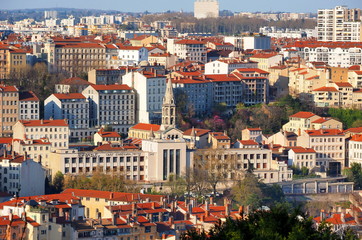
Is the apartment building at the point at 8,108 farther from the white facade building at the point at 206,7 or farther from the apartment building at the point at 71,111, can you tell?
the white facade building at the point at 206,7

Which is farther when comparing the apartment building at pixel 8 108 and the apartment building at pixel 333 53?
the apartment building at pixel 333 53

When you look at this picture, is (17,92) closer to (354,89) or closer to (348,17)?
(354,89)

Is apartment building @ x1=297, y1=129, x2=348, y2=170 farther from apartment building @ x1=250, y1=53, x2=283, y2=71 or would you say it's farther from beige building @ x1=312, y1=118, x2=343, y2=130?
apartment building @ x1=250, y1=53, x2=283, y2=71

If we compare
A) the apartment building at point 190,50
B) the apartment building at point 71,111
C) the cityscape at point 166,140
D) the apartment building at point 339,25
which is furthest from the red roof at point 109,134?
the apartment building at point 339,25

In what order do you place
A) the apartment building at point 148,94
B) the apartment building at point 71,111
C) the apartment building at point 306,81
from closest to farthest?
the apartment building at point 71,111
the apartment building at point 148,94
the apartment building at point 306,81

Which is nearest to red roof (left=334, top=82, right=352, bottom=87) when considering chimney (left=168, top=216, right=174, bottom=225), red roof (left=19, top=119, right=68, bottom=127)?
red roof (left=19, top=119, right=68, bottom=127)

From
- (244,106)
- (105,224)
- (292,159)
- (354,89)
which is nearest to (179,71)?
(244,106)

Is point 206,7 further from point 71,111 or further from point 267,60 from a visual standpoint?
point 71,111

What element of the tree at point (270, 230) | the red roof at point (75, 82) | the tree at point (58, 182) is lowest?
the tree at point (58, 182)
